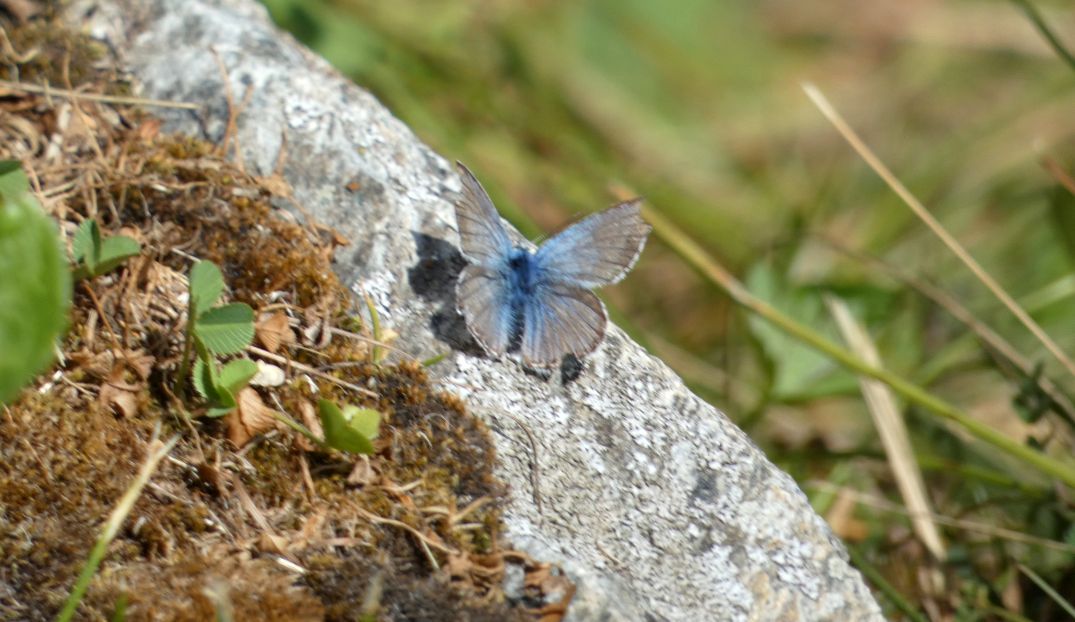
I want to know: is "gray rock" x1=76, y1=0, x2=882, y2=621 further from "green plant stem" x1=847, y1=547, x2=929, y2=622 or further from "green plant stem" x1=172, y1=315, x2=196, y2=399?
"green plant stem" x1=847, y1=547, x2=929, y2=622

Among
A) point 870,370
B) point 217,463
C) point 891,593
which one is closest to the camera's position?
point 217,463

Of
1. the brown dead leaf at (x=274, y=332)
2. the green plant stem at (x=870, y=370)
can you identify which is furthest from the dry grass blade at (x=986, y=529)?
the brown dead leaf at (x=274, y=332)

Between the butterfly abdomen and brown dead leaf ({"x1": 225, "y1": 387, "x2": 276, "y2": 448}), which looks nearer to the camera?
brown dead leaf ({"x1": 225, "y1": 387, "x2": 276, "y2": 448})

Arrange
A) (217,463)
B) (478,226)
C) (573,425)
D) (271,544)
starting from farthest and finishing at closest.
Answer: (478,226) → (573,425) → (217,463) → (271,544)

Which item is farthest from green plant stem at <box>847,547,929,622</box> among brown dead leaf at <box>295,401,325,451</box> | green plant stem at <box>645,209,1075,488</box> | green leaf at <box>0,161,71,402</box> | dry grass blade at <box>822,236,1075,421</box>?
green leaf at <box>0,161,71,402</box>

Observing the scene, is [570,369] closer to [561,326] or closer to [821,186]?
[561,326]

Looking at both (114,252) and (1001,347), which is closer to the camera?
(114,252)

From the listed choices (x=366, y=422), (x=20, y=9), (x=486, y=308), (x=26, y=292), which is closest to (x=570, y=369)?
(x=486, y=308)

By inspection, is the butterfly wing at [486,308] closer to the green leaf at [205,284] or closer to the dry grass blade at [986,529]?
the green leaf at [205,284]
